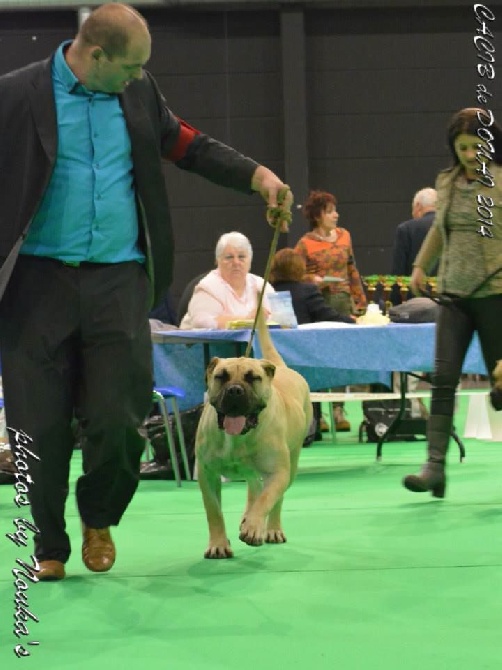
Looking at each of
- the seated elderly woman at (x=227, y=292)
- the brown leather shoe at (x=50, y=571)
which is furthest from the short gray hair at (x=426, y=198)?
the brown leather shoe at (x=50, y=571)

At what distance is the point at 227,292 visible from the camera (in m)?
6.77

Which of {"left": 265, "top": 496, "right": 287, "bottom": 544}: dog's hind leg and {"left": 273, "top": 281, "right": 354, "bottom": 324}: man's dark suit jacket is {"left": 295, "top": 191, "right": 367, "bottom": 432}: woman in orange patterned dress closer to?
{"left": 273, "top": 281, "right": 354, "bottom": 324}: man's dark suit jacket

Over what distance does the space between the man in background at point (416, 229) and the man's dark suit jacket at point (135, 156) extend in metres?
5.50

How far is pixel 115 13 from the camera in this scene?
120 inches

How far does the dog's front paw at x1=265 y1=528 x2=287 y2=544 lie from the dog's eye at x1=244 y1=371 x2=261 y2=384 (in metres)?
0.58

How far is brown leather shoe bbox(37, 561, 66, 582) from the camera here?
328 cm

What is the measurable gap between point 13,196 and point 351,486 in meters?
2.97

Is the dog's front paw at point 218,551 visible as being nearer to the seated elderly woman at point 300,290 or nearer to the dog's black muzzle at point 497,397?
the dog's black muzzle at point 497,397

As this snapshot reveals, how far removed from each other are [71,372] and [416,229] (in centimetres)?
599

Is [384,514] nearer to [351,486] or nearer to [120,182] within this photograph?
[351,486]

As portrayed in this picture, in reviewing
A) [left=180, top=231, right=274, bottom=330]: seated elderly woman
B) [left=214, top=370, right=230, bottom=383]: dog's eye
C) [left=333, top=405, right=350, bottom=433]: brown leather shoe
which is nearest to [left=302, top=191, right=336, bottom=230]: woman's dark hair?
[left=180, top=231, right=274, bottom=330]: seated elderly woman

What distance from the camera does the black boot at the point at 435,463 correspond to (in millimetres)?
4582

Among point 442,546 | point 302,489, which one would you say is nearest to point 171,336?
point 302,489

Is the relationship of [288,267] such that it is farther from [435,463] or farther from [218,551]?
[218,551]
